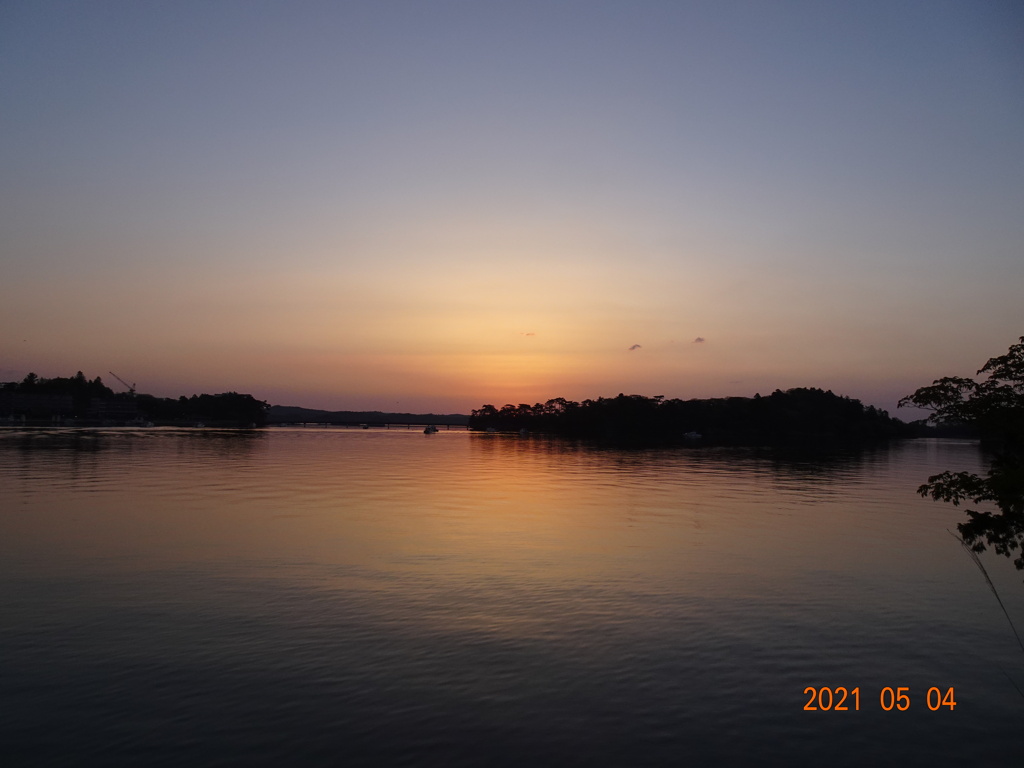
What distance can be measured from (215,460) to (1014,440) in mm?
104399

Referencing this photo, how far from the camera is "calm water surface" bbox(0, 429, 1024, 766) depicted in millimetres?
14375

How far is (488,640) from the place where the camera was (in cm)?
2081

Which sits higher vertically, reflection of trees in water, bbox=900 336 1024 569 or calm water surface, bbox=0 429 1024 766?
reflection of trees in water, bbox=900 336 1024 569

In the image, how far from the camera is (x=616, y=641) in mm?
21000

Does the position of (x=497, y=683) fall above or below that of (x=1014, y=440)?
below

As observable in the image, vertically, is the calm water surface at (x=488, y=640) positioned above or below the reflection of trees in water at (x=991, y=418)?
below

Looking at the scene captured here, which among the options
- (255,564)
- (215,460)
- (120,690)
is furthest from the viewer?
(215,460)

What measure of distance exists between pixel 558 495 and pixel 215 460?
62.1 meters

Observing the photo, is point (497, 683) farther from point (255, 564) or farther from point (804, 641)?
point (255, 564)

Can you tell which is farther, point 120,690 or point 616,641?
point 616,641

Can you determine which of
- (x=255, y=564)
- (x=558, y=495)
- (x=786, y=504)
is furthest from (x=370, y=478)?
(x=255, y=564)

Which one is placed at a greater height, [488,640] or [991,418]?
[991,418]

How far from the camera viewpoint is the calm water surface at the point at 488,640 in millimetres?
14375

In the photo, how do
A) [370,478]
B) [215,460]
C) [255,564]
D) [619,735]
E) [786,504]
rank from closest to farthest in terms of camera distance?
[619,735]
[255,564]
[786,504]
[370,478]
[215,460]
